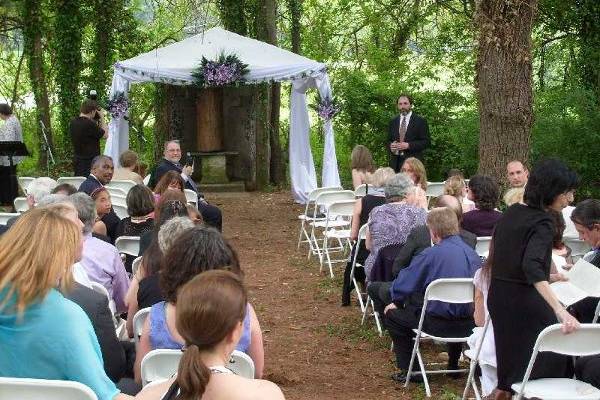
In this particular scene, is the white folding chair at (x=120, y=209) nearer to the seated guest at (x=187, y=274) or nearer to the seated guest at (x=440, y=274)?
the seated guest at (x=440, y=274)

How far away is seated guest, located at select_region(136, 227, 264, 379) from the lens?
3805 millimetres

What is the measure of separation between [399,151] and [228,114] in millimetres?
5989

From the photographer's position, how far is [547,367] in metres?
4.70

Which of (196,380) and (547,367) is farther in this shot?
(547,367)

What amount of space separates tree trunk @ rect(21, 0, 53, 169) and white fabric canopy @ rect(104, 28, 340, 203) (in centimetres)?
450

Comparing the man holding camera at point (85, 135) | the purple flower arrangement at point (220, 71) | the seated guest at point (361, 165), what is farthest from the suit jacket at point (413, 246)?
the purple flower arrangement at point (220, 71)

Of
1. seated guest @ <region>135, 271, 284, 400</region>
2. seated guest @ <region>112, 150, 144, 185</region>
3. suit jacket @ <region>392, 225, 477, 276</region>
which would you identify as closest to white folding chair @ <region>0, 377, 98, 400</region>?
seated guest @ <region>135, 271, 284, 400</region>

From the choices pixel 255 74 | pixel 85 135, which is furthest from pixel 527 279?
pixel 255 74

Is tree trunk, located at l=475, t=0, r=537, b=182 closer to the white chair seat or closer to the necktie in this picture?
the necktie

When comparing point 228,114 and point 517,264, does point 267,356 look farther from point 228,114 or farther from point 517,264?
point 228,114

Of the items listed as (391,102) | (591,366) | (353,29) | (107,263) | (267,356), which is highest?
(353,29)

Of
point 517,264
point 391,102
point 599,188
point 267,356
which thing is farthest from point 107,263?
point 391,102

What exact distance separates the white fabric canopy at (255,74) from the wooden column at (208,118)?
8.06 feet

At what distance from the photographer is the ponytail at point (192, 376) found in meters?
2.54
